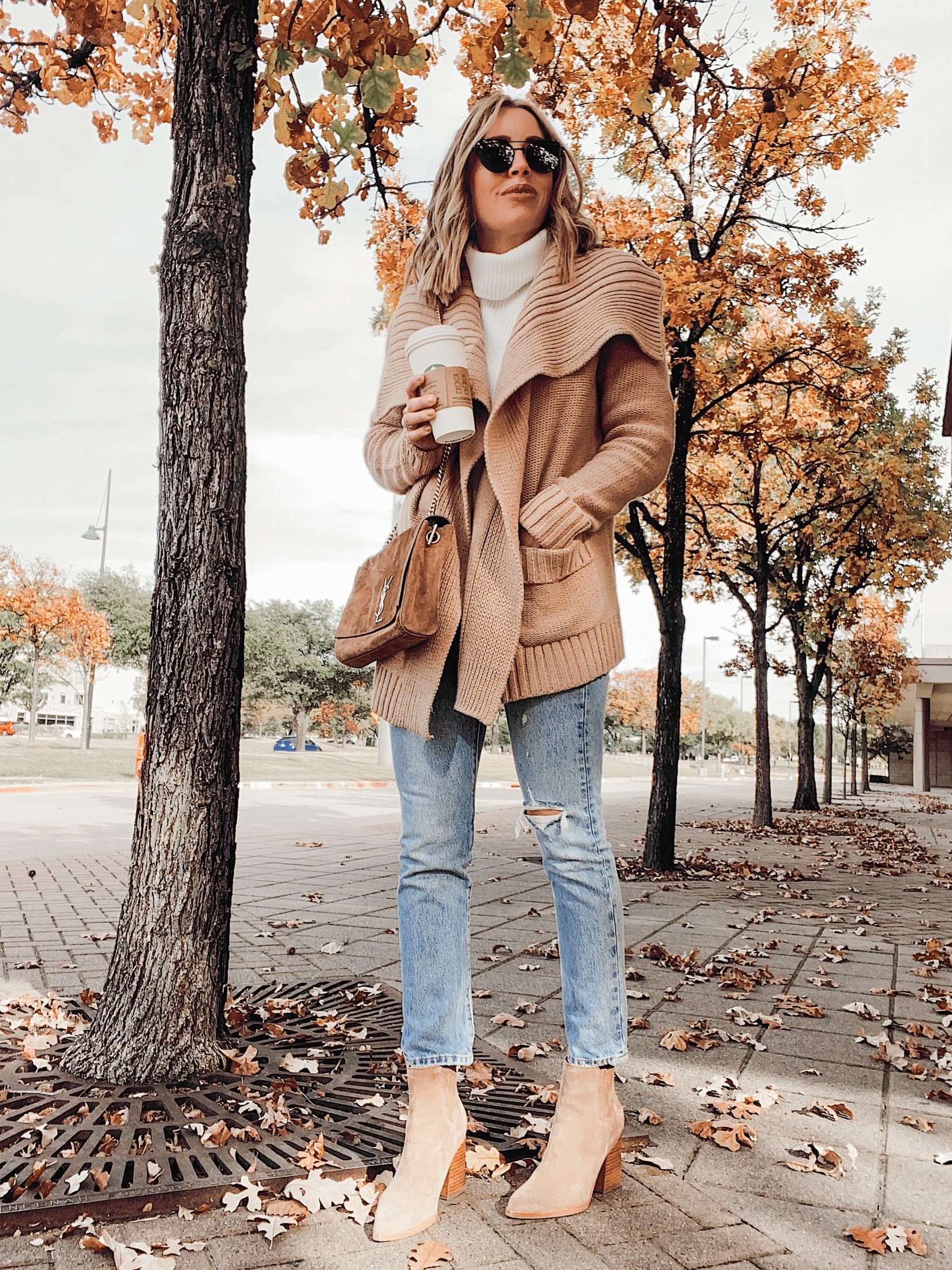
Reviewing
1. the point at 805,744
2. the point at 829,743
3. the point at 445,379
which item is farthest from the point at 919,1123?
the point at 829,743

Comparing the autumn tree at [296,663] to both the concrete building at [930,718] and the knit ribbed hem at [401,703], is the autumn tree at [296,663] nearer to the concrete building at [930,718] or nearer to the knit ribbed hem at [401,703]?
the concrete building at [930,718]

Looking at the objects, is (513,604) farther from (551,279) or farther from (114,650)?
(114,650)

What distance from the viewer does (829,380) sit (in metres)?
10.8

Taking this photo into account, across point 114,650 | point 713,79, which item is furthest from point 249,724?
point 713,79

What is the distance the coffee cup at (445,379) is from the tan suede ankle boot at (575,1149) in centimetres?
141

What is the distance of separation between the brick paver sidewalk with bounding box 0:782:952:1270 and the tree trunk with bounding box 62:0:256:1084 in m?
0.93

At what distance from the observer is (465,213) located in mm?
2287

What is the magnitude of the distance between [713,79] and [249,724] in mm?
56013

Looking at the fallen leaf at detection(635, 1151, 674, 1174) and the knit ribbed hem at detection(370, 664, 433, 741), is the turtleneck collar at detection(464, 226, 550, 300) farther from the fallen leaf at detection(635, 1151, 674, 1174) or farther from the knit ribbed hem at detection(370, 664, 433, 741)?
the fallen leaf at detection(635, 1151, 674, 1174)

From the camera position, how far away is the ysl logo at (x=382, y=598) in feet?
6.74

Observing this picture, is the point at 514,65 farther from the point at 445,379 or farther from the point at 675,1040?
the point at 675,1040

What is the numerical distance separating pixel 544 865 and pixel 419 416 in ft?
3.42

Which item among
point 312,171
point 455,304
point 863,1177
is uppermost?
point 312,171

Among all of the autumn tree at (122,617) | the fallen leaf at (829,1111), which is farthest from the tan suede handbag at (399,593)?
the autumn tree at (122,617)
